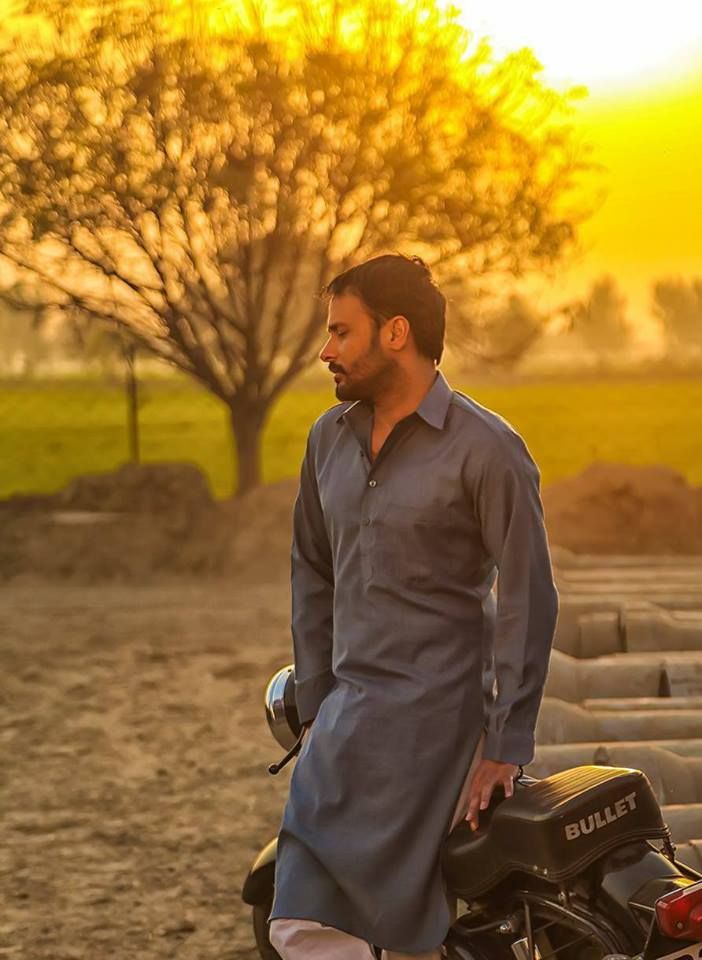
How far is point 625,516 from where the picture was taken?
1953cm

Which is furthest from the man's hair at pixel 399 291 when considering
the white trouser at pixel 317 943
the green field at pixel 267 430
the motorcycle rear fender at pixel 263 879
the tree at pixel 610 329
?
the tree at pixel 610 329

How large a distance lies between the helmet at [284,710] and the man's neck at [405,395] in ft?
2.74

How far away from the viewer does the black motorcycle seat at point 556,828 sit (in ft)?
11.4

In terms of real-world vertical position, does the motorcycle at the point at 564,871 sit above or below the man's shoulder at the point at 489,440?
below

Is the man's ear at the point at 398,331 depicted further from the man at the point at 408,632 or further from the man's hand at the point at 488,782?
the man's hand at the point at 488,782

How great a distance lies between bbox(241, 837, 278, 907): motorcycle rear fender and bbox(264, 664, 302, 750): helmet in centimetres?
39

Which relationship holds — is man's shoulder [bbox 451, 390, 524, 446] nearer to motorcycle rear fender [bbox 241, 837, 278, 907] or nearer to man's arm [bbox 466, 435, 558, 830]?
man's arm [bbox 466, 435, 558, 830]

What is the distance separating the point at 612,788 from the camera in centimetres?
355

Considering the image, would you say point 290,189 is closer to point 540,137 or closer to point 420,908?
point 540,137

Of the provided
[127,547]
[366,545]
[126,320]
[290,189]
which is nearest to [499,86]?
[290,189]

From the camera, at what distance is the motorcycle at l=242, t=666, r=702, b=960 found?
3432 millimetres

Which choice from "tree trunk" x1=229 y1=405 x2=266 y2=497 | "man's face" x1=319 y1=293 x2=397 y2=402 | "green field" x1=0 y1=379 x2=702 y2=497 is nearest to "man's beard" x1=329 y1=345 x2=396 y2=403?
"man's face" x1=319 y1=293 x2=397 y2=402

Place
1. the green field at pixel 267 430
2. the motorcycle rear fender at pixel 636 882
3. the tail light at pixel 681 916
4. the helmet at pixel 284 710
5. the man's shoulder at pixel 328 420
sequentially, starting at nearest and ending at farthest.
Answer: the tail light at pixel 681 916
the motorcycle rear fender at pixel 636 882
the man's shoulder at pixel 328 420
the helmet at pixel 284 710
the green field at pixel 267 430

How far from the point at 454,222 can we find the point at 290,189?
215cm
